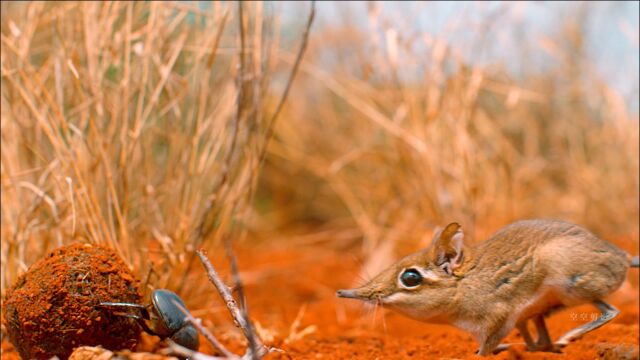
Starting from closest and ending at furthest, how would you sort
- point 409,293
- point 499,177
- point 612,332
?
point 409,293
point 612,332
point 499,177

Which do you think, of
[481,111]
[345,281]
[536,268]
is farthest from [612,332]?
[481,111]

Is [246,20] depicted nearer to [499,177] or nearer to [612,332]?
[612,332]

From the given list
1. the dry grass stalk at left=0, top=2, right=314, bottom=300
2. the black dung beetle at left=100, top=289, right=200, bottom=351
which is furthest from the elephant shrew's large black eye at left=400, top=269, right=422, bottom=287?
the dry grass stalk at left=0, top=2, right=314, bottom=300

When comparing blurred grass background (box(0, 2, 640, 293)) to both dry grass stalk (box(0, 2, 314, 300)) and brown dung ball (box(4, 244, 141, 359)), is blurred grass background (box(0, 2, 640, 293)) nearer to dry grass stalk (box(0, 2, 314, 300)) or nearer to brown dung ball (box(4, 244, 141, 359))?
dry grass stalk (box(0, 2, 314, 300))

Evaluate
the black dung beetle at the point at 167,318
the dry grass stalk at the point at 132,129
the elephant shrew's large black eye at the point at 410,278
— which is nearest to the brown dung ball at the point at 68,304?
the black dung beetle at the point at 167,318

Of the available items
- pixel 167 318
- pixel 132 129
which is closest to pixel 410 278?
pixel 167 318

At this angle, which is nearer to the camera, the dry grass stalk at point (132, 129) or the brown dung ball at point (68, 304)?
the brown dung ball at point (68, 304)

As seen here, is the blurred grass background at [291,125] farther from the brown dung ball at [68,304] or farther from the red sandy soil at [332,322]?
the brown dung ball at [68,304]
